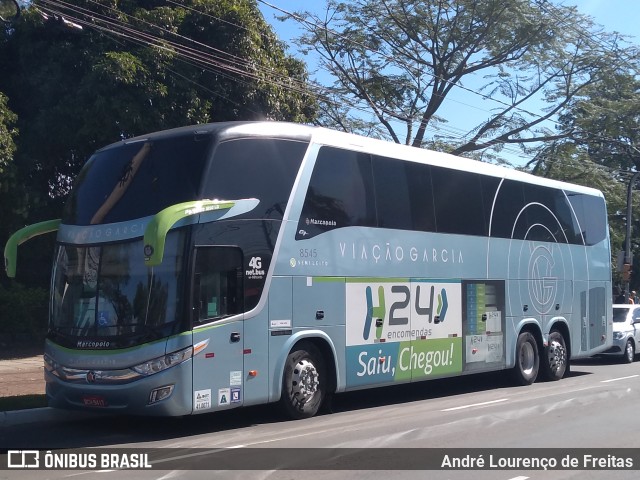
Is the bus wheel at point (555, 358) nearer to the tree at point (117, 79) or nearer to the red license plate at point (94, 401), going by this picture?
the tree at point (117, 79)

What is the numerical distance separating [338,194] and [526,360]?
731 centimetres

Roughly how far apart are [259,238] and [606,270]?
12659 mm

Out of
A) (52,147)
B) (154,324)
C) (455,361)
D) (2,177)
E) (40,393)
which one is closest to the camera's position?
(154,324)

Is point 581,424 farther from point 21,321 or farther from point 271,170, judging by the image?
point 21,321

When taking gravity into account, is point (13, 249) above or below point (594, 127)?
below

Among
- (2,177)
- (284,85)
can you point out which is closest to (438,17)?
(284,85)

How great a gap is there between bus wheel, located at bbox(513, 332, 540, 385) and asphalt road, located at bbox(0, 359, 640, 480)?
1678 millimetres

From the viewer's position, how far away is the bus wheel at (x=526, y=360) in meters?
17.3

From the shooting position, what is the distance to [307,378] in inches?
481

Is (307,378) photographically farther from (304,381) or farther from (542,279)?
(542,279)

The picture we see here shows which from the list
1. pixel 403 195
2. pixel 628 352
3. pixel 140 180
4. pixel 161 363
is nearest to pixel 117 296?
pixel 161 363

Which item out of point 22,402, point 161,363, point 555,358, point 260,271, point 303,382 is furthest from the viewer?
point 555,358

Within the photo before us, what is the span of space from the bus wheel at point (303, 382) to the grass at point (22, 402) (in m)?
3.85

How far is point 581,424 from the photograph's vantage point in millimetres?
11789
